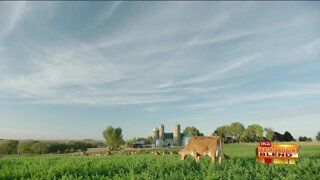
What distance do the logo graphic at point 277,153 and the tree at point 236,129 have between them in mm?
112783

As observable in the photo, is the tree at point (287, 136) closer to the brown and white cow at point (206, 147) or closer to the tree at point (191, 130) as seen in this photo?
the tree at point (191, 130)

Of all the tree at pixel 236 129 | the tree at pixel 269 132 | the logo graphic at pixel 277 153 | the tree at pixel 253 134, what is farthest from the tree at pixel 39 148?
the tree at pixel 269 132

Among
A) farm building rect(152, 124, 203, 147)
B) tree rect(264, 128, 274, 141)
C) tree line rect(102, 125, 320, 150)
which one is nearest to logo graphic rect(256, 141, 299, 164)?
tree line rect(102, 125, 320, 150)

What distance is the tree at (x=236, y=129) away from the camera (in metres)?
127

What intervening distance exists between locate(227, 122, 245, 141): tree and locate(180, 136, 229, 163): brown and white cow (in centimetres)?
10834

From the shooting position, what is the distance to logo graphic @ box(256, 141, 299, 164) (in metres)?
14.1

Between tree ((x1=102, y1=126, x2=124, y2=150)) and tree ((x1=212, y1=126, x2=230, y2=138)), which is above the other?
tree ((x1=212, y1=126, x2=230, y2=138))

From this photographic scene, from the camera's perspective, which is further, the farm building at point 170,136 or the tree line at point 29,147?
the farm building at point 170,136

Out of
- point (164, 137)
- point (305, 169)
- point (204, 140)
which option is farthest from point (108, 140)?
point (305, 169)

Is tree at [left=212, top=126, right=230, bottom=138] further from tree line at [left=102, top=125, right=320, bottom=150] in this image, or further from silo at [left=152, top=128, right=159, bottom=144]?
silo at [left=152, top=128, right=159, bottom=144]

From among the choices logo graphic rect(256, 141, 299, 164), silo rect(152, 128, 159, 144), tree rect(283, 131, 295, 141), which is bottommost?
logo graphic rect(256, 141, 299, 164)

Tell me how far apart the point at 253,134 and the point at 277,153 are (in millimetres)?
112593

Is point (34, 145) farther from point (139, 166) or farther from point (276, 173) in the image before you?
point (276, 173)

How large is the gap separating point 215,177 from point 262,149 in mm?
4912
